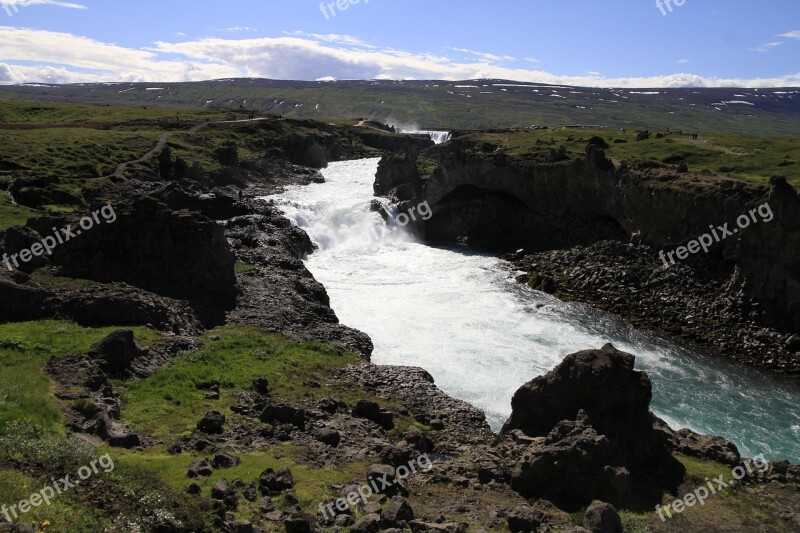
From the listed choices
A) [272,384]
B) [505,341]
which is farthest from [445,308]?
[272,384]

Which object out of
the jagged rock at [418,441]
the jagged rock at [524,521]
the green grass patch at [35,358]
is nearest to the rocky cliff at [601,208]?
the jagged rock at [418,441]

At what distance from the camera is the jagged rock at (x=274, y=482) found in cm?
1848

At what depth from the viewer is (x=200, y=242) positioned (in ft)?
127

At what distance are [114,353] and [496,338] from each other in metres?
24.5

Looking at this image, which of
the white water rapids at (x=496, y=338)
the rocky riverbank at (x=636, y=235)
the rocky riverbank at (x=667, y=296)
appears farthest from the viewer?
the rocky riverbank at (x=636, y=235)

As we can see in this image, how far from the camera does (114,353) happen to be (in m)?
26.3

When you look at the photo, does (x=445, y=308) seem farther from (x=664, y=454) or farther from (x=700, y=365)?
(x=664, y=454)

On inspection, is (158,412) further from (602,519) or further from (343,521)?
(602,519)

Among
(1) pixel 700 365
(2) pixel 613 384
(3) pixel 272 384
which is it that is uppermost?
(2) pixel 613 384

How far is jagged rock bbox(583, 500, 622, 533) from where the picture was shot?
1658 cm

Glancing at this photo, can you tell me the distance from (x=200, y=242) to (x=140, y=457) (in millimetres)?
20842
